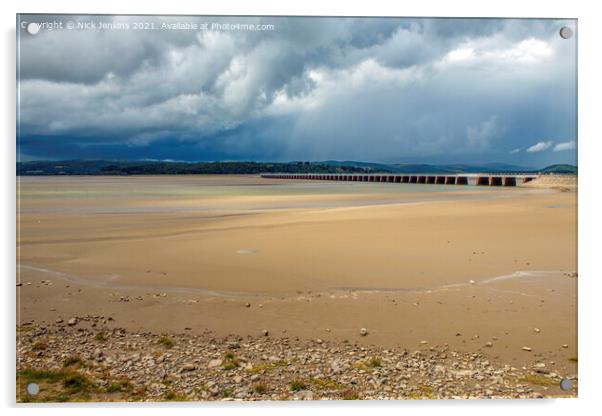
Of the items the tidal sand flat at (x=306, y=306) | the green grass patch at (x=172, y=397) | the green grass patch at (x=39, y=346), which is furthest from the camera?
the green grass patch at (x=39, y=346)

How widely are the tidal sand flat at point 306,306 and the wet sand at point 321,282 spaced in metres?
0.02

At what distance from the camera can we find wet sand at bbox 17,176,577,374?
388cm

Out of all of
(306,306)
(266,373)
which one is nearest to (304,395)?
(266,373)

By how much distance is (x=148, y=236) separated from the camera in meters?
6.80

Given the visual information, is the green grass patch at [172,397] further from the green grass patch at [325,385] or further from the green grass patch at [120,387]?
the green grass patch at [325,385]

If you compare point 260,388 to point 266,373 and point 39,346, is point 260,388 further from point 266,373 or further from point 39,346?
point 39,346

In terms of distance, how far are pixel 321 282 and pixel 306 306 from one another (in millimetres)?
520

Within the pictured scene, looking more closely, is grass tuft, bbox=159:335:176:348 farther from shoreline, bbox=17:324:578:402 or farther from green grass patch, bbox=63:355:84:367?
green grass patch, bbox=63:355:84:367

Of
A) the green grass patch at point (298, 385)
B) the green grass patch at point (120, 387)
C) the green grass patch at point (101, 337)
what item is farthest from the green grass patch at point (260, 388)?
the green grass patch at point (101, 337)

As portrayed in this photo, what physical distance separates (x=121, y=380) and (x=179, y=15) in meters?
2.94

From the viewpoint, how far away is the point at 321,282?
15.4 ft

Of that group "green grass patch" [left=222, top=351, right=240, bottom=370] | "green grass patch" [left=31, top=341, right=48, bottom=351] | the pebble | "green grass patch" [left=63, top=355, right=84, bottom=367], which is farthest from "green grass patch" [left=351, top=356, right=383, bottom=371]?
"green grass patch" [left=31, top=341, right=48, bottom=351]

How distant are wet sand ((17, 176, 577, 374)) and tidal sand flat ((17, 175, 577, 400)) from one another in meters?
0.02

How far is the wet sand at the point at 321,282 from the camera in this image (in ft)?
12.7
